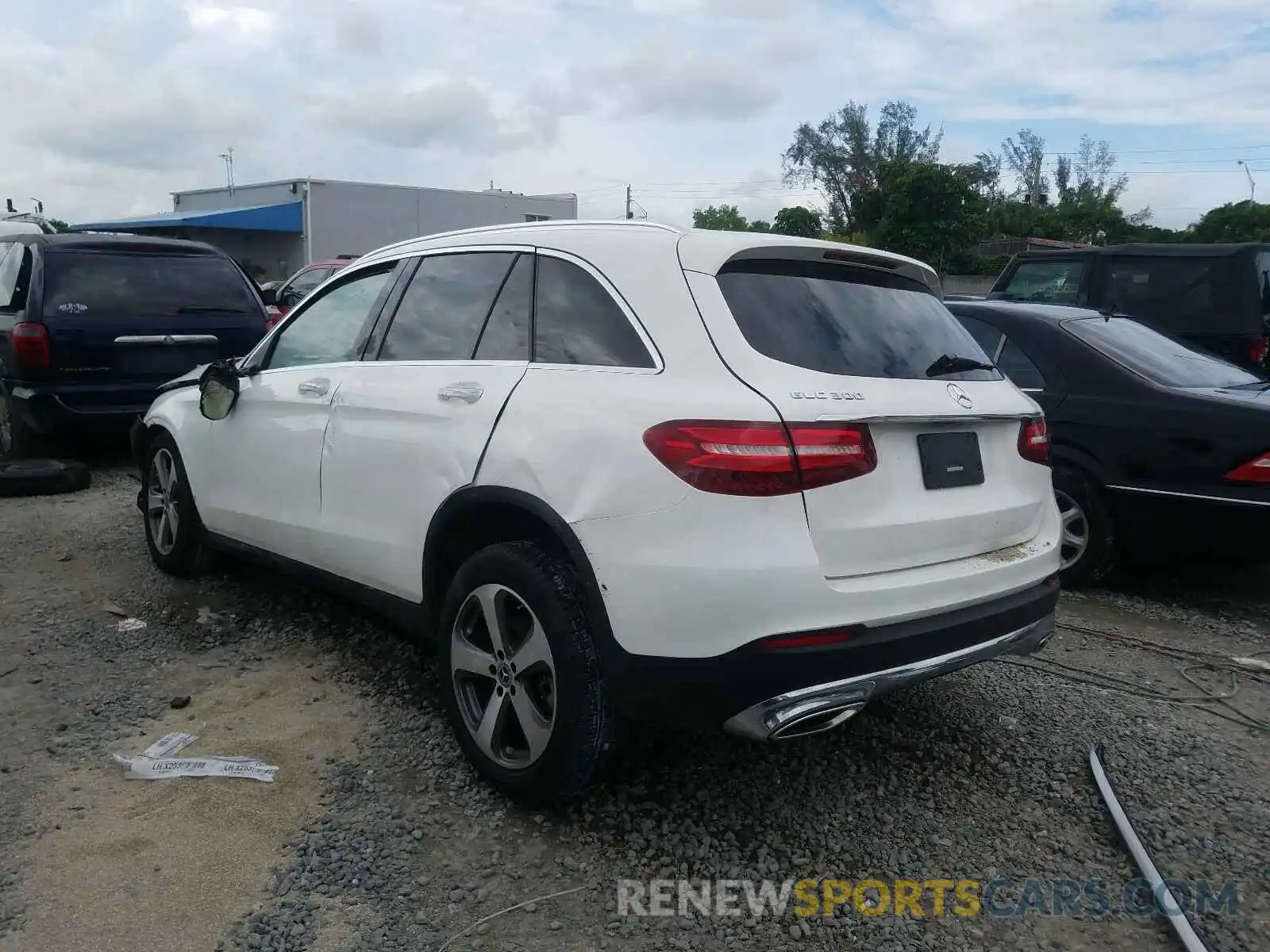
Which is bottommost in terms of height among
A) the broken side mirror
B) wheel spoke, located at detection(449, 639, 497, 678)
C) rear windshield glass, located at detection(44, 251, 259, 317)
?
wheel spoke, located at detection(449, 639, 497, 678)

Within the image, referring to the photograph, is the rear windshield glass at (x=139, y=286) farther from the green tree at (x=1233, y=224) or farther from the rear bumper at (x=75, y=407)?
the green tree at (x=1233, y=224)

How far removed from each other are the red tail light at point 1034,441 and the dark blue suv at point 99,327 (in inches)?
248

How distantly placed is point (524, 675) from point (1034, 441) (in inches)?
71.2

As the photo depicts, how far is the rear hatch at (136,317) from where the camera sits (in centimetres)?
743

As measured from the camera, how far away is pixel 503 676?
10.4ft

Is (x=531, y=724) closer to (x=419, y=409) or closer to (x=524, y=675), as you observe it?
(x=524, y=675)

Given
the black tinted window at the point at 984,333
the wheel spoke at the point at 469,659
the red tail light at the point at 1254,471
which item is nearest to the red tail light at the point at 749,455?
the wheel spoke at the point at 469,659

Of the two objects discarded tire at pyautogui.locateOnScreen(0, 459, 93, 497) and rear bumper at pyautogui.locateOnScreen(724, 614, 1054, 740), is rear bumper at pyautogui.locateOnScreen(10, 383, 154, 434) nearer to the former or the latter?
discarded tire at pyautogui.locateOnScreen(0, 459, 93, 497)

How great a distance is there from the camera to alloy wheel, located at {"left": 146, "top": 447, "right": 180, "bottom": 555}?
17.3 ft

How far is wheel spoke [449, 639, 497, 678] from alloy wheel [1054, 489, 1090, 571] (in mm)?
3423

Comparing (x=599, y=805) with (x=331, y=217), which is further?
→ (x=331, y=217)

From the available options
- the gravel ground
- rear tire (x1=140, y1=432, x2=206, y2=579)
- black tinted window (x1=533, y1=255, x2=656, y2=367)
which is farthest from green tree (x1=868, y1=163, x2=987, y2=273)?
black tinted window (x1=533, y1=255, x2=656, y2=367)

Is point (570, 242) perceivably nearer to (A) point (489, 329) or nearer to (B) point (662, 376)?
(A) point (489, 329)

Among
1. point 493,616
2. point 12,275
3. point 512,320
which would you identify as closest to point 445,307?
point 512,320
